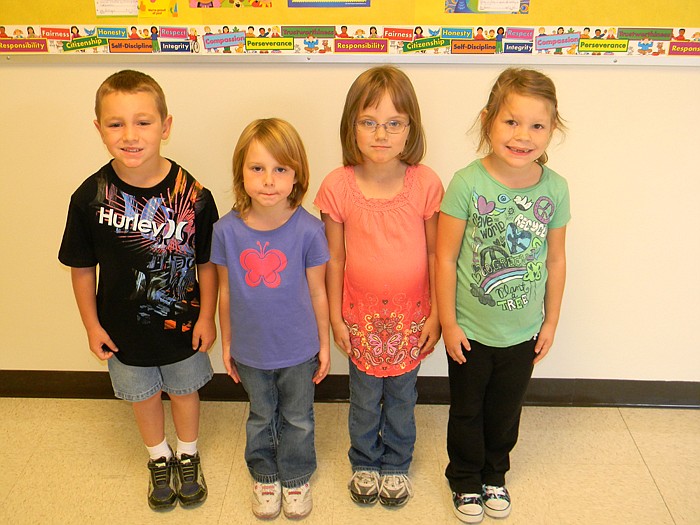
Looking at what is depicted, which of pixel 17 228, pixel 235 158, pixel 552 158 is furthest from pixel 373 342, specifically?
pixel 17 228

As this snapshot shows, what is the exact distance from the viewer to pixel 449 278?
168cm

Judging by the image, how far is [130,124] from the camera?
158 cm

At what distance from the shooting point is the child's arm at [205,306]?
1777 mm

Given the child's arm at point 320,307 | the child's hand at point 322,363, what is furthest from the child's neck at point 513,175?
the child's hand at point 322,363

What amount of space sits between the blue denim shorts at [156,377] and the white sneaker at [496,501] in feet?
2.88

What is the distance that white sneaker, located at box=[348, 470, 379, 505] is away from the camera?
1.89 meters

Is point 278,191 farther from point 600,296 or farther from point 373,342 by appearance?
point 600,296

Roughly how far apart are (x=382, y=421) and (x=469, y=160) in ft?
2.77

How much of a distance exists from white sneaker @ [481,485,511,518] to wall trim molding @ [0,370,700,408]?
49cm

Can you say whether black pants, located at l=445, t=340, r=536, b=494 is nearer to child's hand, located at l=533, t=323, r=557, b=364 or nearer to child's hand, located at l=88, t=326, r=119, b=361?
child's hand, located at l=533, t=323, r=557, b=364

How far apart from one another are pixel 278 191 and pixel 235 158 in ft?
0.48

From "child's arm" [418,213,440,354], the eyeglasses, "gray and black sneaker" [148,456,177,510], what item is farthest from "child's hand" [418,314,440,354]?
"gray and black sneaker" [148,456,177,510]

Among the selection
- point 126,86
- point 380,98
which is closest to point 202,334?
point 126,86

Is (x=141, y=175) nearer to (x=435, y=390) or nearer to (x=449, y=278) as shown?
(x=449, y=278)
